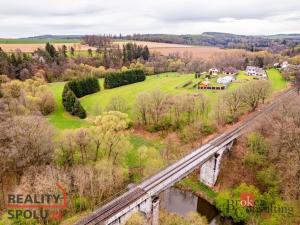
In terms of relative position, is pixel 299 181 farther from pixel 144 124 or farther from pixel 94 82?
pixel 94 82

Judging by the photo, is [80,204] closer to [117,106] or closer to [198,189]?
[198,189]

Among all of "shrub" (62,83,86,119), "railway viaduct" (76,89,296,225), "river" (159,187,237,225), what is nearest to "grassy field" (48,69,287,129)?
"shrub" (62,83,86,119)

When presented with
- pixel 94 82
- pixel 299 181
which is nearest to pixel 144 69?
pixel 94 82

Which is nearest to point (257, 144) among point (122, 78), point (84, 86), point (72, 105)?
point (72, 105)

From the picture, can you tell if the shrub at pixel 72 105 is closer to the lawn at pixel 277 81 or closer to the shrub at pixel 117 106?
the shrub at pixel 117 106

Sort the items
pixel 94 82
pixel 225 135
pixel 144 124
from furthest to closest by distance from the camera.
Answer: pixel 94 82, pixel 144 124, pixel 225 135
